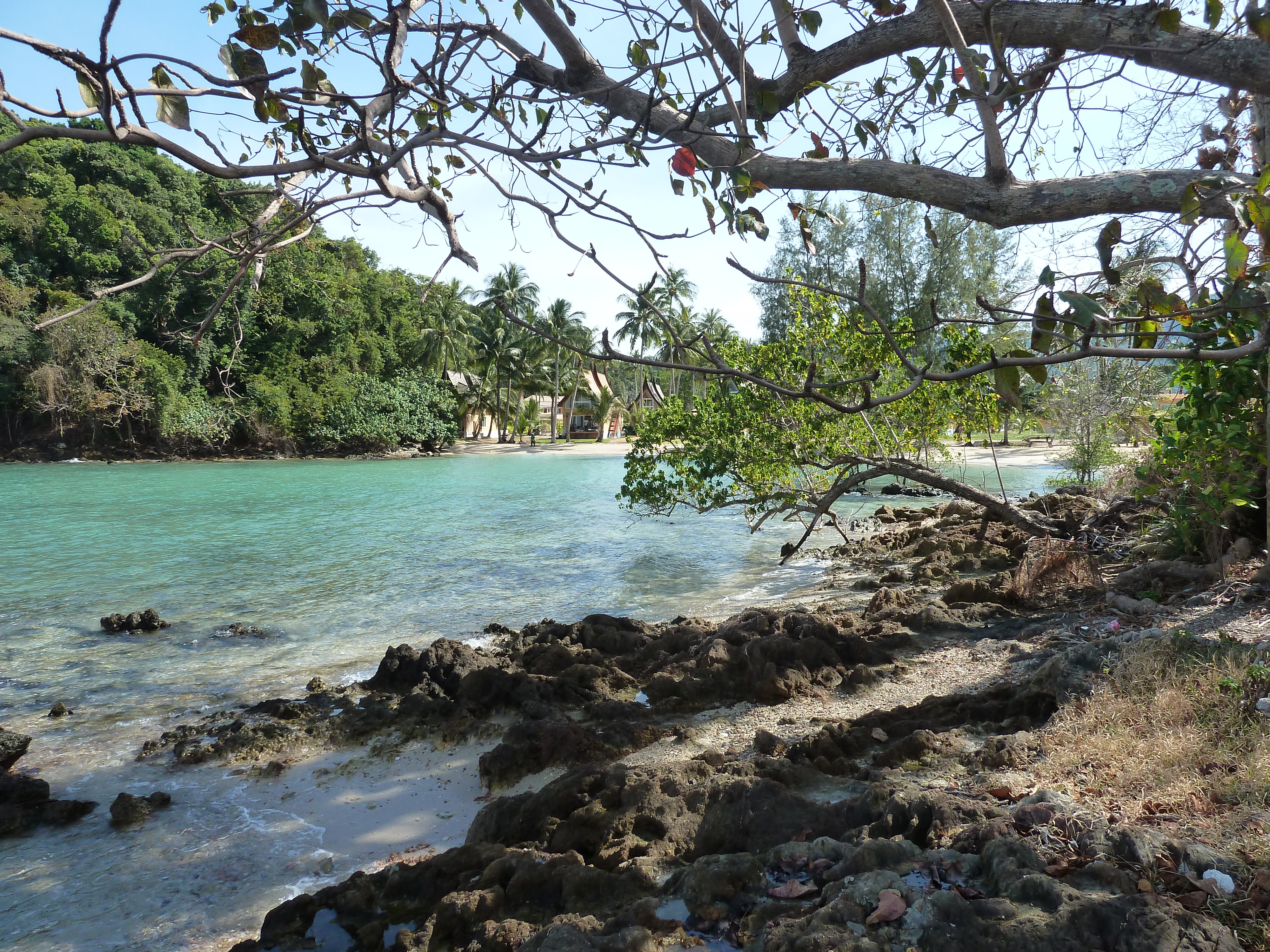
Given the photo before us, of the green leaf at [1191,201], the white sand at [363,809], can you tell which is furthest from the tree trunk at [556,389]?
the green leaf at [1191,201]

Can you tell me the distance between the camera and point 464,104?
11.8ft

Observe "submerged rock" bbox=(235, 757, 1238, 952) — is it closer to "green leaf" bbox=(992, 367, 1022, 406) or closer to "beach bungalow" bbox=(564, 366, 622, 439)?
"green leaf" bbox=(992, 367, 1022, 406)

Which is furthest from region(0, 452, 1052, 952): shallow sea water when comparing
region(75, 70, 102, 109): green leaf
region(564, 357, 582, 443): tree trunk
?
region(564, 357, 582, 443): tree trunk

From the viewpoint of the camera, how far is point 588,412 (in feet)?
234

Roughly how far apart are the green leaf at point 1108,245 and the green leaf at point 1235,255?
0.29 m

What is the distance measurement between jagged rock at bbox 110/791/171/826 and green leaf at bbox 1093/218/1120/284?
20.0 feet

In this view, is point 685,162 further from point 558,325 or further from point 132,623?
point 558,325

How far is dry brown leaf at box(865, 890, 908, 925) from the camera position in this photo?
2.44 meters

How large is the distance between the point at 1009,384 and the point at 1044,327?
0.51 meters

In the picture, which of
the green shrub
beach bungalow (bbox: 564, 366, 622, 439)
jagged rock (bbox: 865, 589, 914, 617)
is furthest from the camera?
beach bungalow (bbox: 564, 366, 622, 439)

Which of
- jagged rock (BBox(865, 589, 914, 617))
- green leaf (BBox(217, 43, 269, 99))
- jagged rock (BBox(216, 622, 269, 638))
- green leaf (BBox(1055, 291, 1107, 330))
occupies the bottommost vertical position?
jagged rock (BBox(216, 622, 269, 638))

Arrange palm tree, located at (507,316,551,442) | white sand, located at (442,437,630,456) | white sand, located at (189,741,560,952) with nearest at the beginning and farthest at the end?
1. white sand, located at (189,741,560,952)
2. palm tree, located at (507,316,551,442)
3. white sand, located at (442,437,630,456)

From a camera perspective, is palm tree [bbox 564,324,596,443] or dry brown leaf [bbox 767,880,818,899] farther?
palm tree [bbox 564,324,596,443]

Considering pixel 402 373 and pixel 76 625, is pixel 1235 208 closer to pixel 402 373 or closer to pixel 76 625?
pixel 76 625
